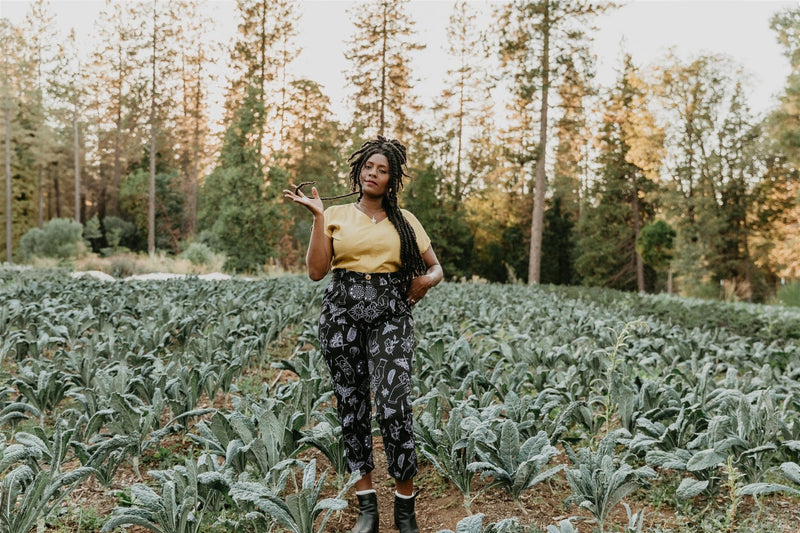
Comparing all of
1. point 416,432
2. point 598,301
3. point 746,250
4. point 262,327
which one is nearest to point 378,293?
point 416,432

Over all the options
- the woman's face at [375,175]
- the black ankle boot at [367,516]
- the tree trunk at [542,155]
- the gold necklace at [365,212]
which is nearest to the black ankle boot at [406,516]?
the black ankle boot at [367,516]

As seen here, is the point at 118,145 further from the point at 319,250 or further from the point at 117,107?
the point at 319,250

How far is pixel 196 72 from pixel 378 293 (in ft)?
124

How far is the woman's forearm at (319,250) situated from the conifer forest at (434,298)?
29 cm

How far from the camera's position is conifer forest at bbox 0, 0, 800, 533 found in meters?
2.81

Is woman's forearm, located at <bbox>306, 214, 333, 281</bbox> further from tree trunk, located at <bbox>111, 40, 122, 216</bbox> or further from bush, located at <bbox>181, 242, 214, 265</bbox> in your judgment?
tree trunk, located at <bbox>111, 40, 122, 216</bbox>

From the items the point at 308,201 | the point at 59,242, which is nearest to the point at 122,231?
the point at 59,242

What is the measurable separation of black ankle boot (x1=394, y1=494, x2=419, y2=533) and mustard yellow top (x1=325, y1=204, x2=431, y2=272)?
108 centimetres

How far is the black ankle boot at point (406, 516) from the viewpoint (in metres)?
2.64

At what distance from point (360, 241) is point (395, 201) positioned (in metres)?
0.32

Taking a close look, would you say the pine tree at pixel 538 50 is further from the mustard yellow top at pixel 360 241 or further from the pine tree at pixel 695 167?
the mustard yellow top at pixel 360 241

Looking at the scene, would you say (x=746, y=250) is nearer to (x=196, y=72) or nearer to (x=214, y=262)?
(x=214, y=262)

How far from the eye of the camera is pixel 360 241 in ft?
9.00

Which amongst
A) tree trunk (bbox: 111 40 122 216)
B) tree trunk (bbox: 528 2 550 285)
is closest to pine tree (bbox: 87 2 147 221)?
tree trunk (bbox: 111 40 122 216)
